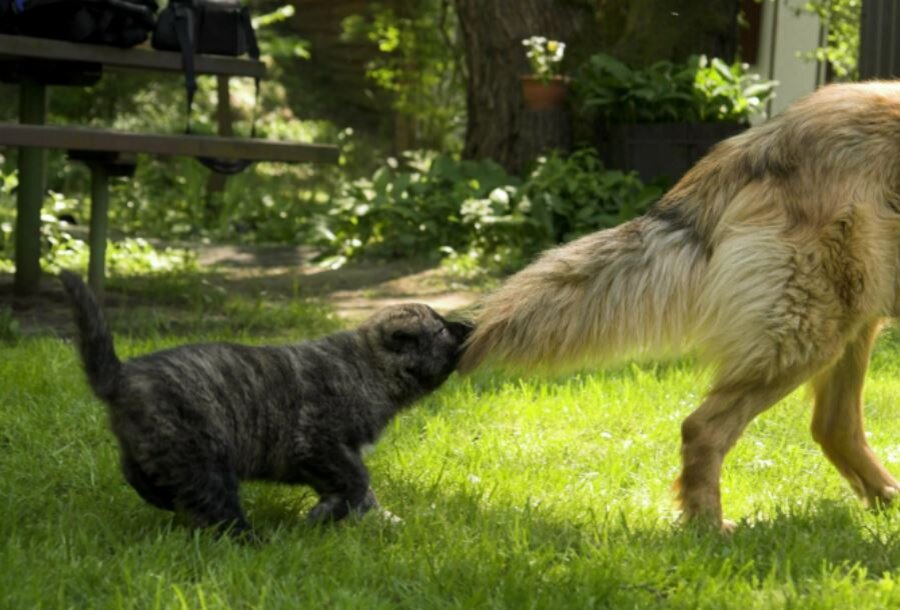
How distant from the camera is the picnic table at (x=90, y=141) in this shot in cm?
658

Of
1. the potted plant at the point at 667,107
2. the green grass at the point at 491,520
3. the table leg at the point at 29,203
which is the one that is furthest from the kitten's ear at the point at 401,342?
the potted plant at the point at 667,107

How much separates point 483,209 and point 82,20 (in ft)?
11.6

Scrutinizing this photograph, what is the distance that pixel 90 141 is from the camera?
21.5 feet

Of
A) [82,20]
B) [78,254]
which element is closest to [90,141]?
[82,20]

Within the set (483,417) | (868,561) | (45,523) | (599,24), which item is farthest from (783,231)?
(599,24)

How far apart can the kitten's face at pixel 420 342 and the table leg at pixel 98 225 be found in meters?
3.17

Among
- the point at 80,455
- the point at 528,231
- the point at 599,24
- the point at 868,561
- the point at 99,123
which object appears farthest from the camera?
the point at 99,123

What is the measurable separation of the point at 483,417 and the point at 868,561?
72.7 inches

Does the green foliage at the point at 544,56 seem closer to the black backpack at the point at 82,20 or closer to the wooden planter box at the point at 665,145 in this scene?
the wooden planter box at the point at 665,145

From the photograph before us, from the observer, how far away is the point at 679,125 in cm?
983

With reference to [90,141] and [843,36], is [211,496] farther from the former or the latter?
[843,36]

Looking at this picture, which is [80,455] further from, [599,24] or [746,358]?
[599,24]

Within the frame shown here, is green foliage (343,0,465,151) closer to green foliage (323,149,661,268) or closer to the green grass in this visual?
green foliage (323,149,661,268)

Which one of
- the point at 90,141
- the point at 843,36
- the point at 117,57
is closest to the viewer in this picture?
the point at 90,141
